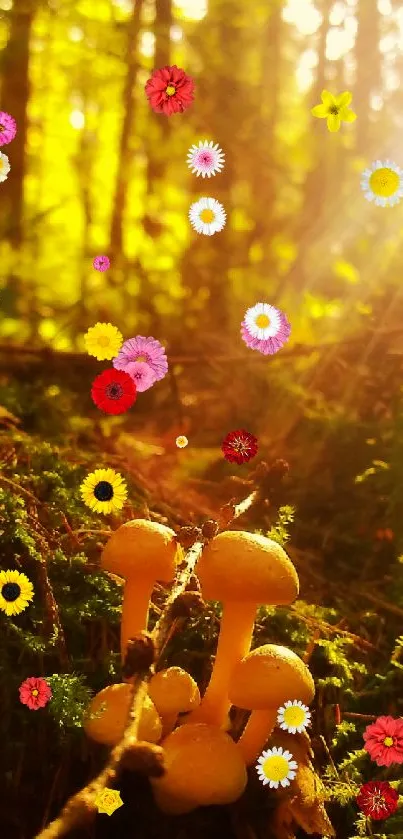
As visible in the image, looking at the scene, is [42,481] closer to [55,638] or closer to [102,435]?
[55,638]

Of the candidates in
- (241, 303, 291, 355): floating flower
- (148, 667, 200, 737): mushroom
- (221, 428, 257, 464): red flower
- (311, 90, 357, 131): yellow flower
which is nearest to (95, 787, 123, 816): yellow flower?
(148, 667, 200, 737): mushroom

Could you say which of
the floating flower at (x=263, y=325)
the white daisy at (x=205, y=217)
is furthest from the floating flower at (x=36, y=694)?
the white daisy at (x=205, y=217)

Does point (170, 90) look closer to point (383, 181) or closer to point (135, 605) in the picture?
point (383, 181)

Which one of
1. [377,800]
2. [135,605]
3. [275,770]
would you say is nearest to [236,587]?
[135,605]

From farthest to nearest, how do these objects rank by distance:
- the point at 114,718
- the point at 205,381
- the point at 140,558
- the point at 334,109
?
the point at 205,381, the point at 334,109, the point at 140,558, the point at 114,718

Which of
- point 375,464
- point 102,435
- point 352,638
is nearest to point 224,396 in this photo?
point 102,435
